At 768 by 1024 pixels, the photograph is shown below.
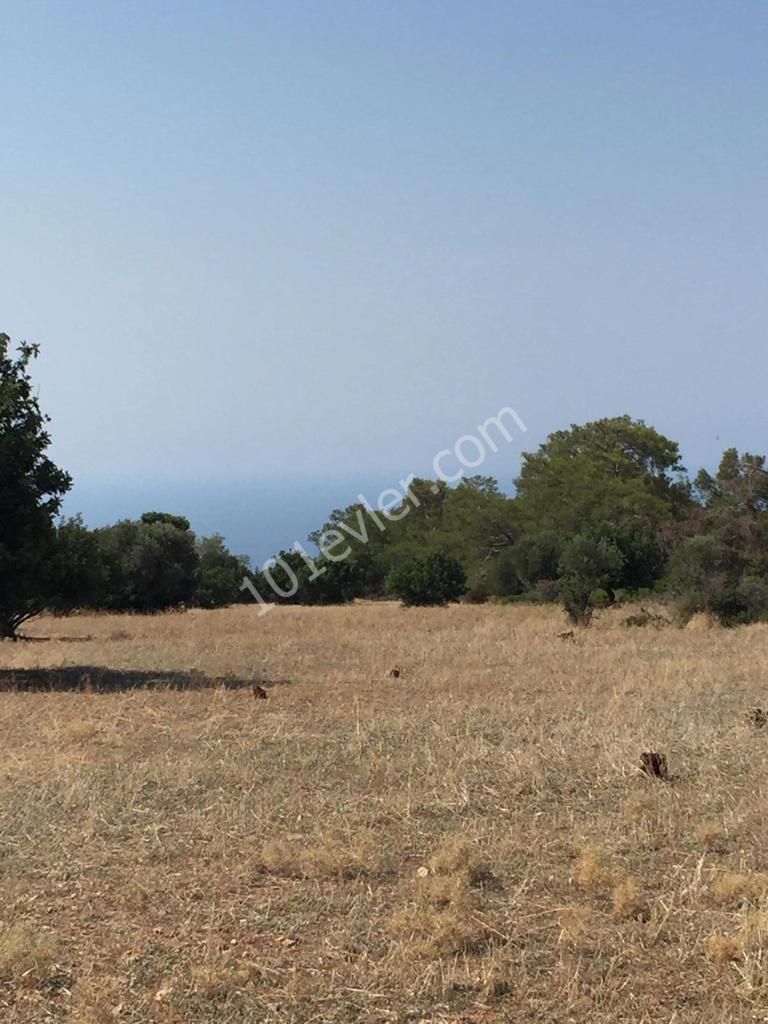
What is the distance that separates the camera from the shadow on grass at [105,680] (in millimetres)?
13406

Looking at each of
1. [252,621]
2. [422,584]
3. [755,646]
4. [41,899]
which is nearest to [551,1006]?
[41,899]

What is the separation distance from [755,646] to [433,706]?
769cm

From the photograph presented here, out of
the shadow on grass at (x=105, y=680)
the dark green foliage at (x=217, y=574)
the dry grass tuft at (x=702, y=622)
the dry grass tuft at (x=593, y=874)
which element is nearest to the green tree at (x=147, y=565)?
the dark green foliage at (x=217, y=574)

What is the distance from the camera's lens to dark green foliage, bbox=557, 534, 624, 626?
23.5 metres

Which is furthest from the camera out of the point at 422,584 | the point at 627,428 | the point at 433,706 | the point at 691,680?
the point at 627,428

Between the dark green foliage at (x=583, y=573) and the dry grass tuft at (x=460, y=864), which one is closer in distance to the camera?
the dry grass tuft at (x=460, y=864)

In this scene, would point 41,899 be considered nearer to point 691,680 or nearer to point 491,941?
point 491,941

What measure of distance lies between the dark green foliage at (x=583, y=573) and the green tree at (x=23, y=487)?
1240 centimetres

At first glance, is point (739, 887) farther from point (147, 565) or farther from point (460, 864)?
point (147, 565)

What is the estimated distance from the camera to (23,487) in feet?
46.9

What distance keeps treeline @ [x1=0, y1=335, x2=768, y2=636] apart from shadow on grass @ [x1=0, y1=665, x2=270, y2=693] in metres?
1.19

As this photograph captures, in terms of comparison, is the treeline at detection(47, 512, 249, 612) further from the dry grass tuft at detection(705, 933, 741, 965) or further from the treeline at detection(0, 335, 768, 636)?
the dry grass tuft at detection(705, 933, 741, 965)

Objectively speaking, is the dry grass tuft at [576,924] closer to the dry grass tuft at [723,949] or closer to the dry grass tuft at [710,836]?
the dry grass tuft at [723,949]

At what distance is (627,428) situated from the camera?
50.0m
